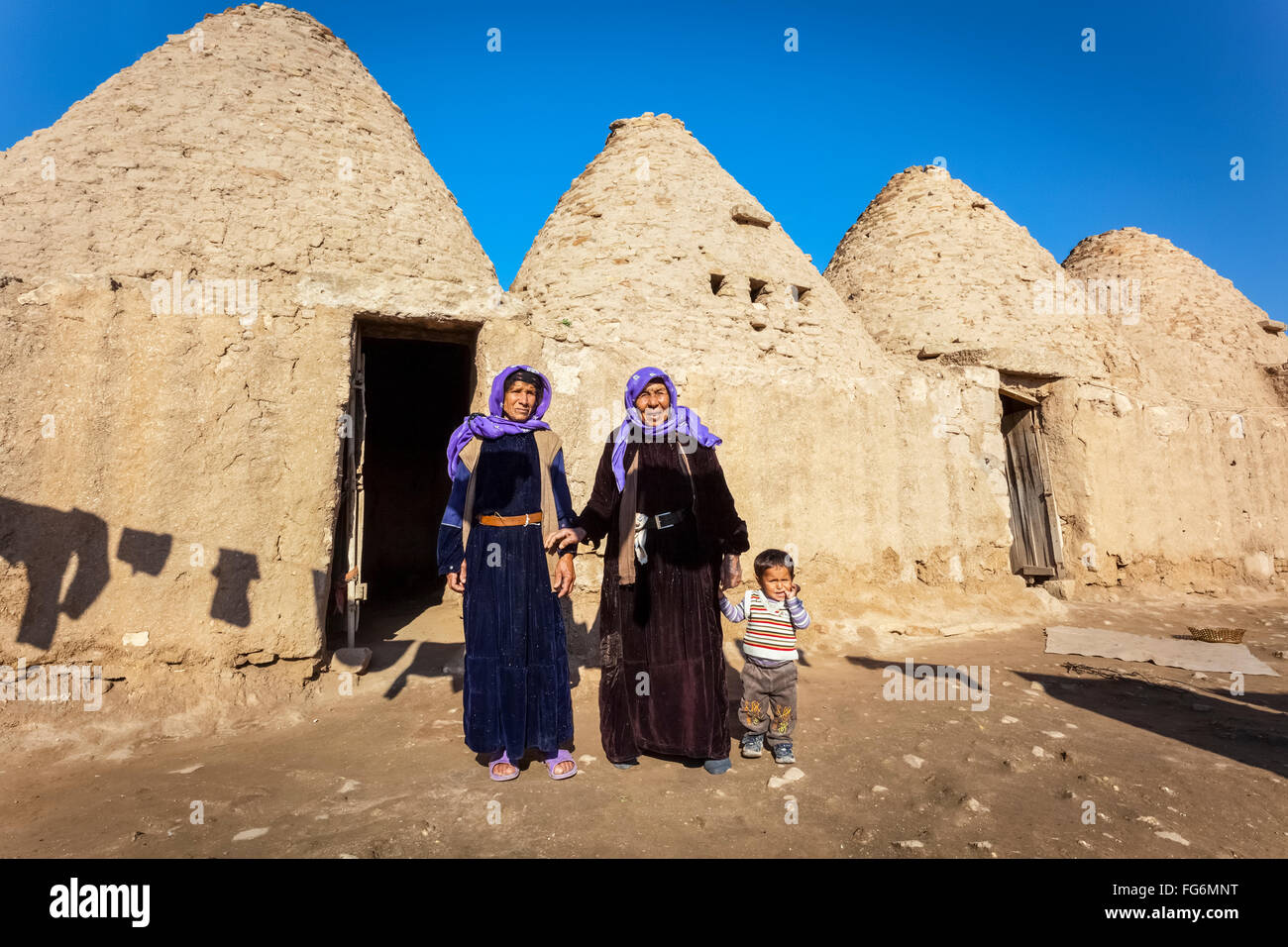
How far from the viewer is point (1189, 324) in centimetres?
1116

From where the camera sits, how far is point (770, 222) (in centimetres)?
719

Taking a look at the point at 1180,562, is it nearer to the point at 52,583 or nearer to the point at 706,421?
the point at 706,421

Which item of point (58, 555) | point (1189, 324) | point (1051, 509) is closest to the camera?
point (58, 555)

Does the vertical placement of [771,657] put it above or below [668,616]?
below

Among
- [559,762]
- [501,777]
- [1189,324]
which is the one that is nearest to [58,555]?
[501,777]

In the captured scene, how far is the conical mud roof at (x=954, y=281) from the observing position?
835cm

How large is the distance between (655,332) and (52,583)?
4.43 meters

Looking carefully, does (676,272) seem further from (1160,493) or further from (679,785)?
(1160,493)

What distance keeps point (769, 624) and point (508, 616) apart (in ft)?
4.04

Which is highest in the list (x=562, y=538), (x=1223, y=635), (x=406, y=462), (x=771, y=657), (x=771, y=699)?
(x=406, y=462)

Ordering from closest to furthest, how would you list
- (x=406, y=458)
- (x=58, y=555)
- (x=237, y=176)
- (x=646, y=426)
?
(x=646, y=426) < (x=58, y=555) < (x=237, y=176) < (x=406, y=458)

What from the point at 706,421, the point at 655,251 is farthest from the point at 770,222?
the point at 706,421

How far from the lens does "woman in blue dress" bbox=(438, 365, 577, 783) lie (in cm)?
289

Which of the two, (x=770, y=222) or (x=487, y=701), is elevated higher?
(x=770, y=222)
